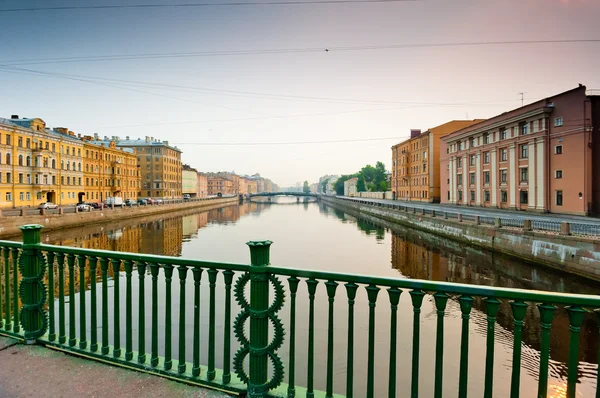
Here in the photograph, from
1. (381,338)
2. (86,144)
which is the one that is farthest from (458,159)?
(86,144)

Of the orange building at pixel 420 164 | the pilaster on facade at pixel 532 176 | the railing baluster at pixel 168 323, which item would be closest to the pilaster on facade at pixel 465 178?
the pilaster on facade at pixel 532 176

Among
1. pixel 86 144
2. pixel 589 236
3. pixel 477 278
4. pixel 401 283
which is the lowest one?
pixel 477 278

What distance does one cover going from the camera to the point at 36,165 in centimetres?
4269

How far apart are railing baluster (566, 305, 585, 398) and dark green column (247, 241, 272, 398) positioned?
2.09 metres

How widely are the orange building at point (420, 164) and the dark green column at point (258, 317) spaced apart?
59.9 metres

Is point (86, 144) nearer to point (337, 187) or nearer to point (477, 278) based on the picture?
point (477, 278)

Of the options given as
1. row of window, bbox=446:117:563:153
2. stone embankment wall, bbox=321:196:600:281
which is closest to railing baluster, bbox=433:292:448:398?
stone embankment wall, bbox=321:196:600:281

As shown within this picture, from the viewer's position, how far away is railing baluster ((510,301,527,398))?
2.15 metres

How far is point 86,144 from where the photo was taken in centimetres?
5478

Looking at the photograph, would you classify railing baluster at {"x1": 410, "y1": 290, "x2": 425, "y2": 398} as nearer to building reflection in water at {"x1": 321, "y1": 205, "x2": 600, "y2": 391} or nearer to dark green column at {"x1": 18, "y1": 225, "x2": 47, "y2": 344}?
building reflection in water at {"x1": 321, "y1": 205, "x2": 600, "y2": 391}

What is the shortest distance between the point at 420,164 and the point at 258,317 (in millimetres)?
64186

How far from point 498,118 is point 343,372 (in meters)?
39.3

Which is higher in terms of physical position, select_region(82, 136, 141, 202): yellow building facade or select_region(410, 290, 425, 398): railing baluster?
select_region(82, 136, 141, 202): yellow building facade

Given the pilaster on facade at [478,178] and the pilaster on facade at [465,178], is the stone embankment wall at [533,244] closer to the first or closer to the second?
the pilaster on facade at [478,178]
